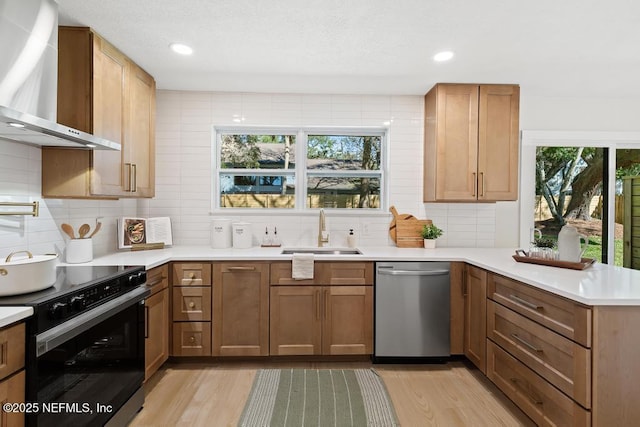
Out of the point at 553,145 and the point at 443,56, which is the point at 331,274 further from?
the point at 553,145

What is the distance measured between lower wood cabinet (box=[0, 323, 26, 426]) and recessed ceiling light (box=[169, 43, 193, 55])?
1.95 metres

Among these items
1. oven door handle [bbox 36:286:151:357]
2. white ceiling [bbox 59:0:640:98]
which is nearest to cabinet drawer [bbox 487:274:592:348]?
white ceiling [bbox 59:0:640:98]

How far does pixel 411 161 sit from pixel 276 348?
2.14 metres

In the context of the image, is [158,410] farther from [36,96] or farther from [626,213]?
[626,213]

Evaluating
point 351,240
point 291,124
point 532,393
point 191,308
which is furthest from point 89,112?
point 532,393

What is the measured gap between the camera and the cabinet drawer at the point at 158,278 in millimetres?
2490

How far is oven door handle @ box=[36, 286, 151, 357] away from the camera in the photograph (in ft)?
4.66

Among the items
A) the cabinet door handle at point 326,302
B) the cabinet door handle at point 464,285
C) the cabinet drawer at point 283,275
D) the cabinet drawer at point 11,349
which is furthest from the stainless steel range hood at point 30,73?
the cabinet door handle at point 464,285

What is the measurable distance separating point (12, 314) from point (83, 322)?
0.36 meters

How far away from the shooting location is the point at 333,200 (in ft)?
11.9

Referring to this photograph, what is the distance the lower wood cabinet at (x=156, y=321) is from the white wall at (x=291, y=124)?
2.77 feet

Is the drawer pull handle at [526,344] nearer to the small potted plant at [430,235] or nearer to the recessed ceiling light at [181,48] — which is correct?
the small potted plant at [430,235]

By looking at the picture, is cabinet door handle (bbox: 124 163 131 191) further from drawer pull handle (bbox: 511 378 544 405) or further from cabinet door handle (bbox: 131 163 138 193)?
drawer pull handle (bbox: 511 378 544 405)

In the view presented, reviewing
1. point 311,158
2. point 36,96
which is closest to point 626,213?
point 311,158
